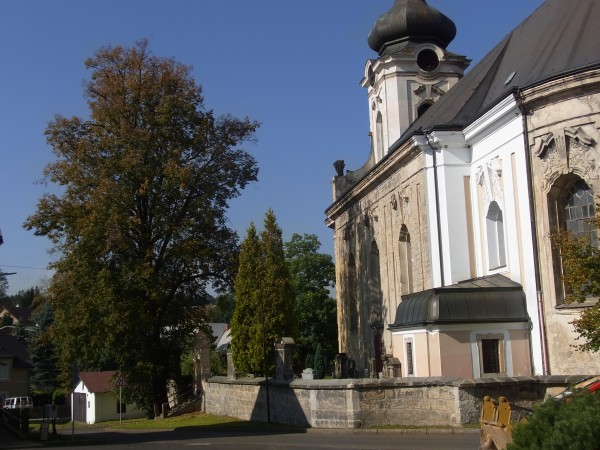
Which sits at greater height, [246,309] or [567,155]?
[567,155]

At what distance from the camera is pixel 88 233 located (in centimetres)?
3222

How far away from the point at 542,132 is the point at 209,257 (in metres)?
16.7

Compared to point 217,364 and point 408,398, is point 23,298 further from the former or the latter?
point 408,398

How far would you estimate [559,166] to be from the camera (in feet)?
76.1

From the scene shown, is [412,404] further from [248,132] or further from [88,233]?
[248,132]

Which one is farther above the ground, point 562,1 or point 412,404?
point 562,1

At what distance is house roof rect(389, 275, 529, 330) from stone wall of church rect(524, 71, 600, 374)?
111 centimetres

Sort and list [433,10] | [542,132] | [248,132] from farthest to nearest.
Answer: [433,10], [248,132], [542,132]

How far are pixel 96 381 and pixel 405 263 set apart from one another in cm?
2477

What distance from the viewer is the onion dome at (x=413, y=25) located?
40.0 m

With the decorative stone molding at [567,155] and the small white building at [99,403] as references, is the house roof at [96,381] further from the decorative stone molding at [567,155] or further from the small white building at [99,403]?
the decorative stone molding at [567,155]

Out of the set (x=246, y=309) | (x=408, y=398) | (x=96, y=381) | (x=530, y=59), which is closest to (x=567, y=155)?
(x=530, y=59)

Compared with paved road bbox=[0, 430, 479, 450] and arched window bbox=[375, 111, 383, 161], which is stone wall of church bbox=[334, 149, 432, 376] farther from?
paved road bbox=[0, 430, 479, 450]

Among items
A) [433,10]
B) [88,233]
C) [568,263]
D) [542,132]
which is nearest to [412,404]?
[568,263]
